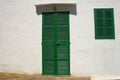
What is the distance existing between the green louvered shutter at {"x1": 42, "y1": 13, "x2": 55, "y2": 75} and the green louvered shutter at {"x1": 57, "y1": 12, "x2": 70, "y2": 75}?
0.83ft

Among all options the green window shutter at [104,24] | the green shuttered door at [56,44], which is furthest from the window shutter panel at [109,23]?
the green shuttered door at [56,44]

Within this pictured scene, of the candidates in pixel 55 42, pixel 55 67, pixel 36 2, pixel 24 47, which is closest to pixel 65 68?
pixel 55 67

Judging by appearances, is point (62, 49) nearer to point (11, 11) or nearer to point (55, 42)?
point (55, 42)

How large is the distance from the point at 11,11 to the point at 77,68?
3.76 metres

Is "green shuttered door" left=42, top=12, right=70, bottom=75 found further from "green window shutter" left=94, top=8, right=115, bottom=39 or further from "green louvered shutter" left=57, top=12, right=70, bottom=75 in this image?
"green window shutter" left=94, top=8, right=115, bottom=39

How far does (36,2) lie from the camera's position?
11.6 metres

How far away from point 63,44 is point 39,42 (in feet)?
3.37

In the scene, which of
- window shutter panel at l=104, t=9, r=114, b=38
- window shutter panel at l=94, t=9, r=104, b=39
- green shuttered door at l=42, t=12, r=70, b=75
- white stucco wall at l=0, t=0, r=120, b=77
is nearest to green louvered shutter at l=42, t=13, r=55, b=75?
green shuttered door at l=42, t=12, r=70, b=75

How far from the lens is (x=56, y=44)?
450 inches

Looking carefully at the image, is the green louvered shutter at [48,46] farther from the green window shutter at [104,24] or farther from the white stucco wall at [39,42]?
the green window shutter at [104,24]

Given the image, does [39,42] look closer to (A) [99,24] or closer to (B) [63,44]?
(B) [63,44]

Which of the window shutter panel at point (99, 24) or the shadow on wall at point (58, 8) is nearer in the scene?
the window shutter panel at point (99, 24)

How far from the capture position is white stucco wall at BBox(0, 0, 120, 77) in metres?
11.2

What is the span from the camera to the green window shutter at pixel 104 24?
11266 mm
